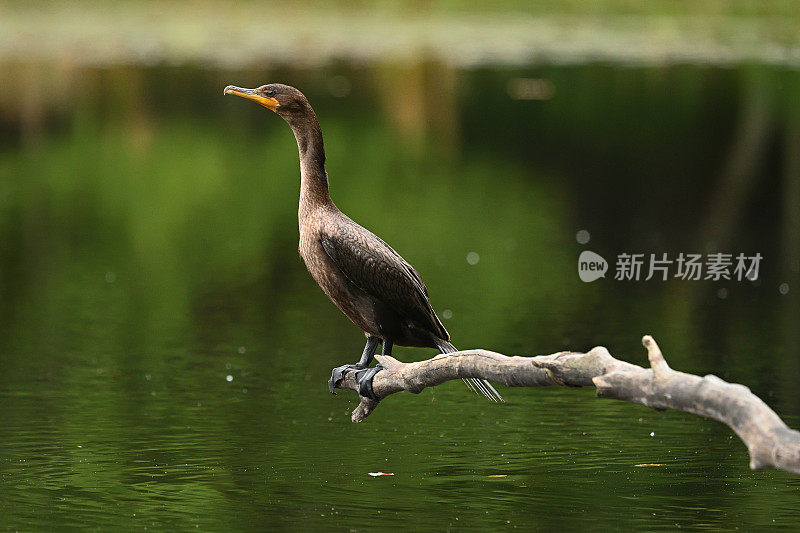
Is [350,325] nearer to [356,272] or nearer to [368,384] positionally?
[356,272]

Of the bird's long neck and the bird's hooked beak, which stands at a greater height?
the bird's hooked beak

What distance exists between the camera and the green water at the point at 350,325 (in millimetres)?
8336

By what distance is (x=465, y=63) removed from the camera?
106 feet

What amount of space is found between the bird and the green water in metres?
1.54

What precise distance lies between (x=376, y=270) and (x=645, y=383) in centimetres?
153

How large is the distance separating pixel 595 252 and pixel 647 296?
2.44 m

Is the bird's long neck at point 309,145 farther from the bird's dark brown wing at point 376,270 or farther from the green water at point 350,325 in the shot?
the green water at point 350,325

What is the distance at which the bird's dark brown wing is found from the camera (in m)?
6.17

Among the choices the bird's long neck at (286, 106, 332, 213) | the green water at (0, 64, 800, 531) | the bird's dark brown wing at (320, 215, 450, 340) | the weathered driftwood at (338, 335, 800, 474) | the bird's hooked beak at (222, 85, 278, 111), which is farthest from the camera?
the green water at (0, 64, 800, 531)

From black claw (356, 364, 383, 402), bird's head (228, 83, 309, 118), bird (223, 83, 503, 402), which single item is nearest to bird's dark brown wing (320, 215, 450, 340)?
bird (223, 83, 503, 402)

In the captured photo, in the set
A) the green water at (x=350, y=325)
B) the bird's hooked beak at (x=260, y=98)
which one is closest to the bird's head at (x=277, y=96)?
the bird's hooked beak at (x=260, y=98)

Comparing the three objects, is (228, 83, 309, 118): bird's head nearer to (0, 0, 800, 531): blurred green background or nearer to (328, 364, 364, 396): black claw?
(328, 364, 364, 396): black claw

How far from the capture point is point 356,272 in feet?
20.4

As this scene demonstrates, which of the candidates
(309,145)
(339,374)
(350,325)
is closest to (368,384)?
(339,374)
